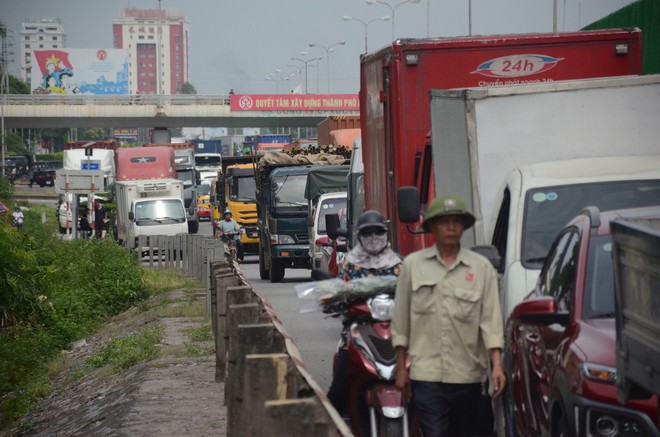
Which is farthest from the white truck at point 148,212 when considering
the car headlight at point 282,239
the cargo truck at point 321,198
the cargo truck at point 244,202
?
the cargo truck at point 321,198

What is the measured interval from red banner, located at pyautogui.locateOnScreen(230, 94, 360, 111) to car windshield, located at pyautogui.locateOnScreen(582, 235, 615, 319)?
9604 cm

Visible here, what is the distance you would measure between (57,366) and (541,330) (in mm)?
13352

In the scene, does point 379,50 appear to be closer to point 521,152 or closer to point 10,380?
point 521,152

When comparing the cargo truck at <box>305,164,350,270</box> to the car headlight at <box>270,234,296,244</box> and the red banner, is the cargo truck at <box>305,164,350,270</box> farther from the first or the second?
the red banner

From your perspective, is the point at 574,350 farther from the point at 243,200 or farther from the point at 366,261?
the point at 243,200

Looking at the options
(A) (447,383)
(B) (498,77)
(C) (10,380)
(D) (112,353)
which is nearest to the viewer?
(A) (447,383)

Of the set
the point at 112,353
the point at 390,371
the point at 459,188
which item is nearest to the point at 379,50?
the point at 459,188

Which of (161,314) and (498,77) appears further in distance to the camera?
(161,314)

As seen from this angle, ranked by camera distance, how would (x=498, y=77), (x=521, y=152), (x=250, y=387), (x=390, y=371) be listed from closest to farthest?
(x=250, y=387)
(x=390, y=371)
(x=521, y=152)
(x=498, y=77)

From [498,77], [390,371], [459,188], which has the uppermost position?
[498,77]

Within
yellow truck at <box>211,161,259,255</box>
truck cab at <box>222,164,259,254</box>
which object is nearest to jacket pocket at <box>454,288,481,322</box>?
yellow truck at <box>211,161,259,255</box>

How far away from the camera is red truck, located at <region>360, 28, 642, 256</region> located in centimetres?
1322

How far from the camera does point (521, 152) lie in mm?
10812

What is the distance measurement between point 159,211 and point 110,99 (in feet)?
181
